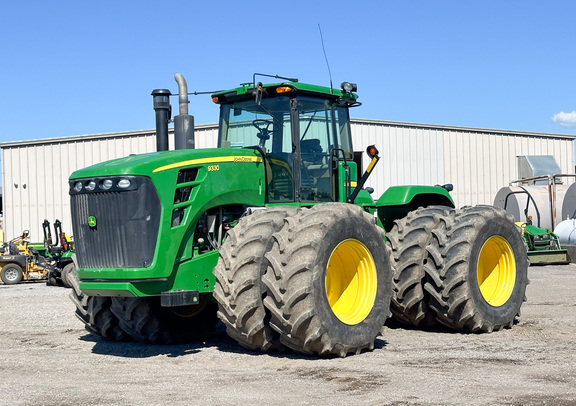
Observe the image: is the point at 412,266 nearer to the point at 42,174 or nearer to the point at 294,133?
the point at 294,133

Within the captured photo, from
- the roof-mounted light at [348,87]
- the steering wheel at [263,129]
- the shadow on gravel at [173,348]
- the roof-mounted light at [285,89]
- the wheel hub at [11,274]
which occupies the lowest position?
the wheel hub at [11,274]

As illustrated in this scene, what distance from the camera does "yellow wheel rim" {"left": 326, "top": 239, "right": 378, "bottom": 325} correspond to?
8.00 m

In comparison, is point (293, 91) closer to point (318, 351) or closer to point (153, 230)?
point (153, 230)

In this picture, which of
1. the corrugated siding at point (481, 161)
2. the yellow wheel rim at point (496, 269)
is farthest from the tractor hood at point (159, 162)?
the corrugated siding at point (481, 161)

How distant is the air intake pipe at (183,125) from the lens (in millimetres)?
9047

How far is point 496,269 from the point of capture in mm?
9852

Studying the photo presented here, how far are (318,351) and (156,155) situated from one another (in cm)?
259

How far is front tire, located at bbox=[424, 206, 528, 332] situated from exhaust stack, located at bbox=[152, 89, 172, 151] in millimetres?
3370

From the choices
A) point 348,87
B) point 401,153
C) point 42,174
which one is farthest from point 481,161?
point 348,87

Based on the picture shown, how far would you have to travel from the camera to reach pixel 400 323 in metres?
9.59

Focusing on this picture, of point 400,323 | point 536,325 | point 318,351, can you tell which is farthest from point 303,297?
point 536,325

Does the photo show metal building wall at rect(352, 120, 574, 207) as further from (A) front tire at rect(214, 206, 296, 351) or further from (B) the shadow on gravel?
(A) front tire at rect(214, 206, 296, 351)

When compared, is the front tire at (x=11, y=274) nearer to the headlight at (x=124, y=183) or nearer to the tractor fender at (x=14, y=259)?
the tractor fender at (x=14, y=259)

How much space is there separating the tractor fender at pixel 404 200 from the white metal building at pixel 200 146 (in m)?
15.6
